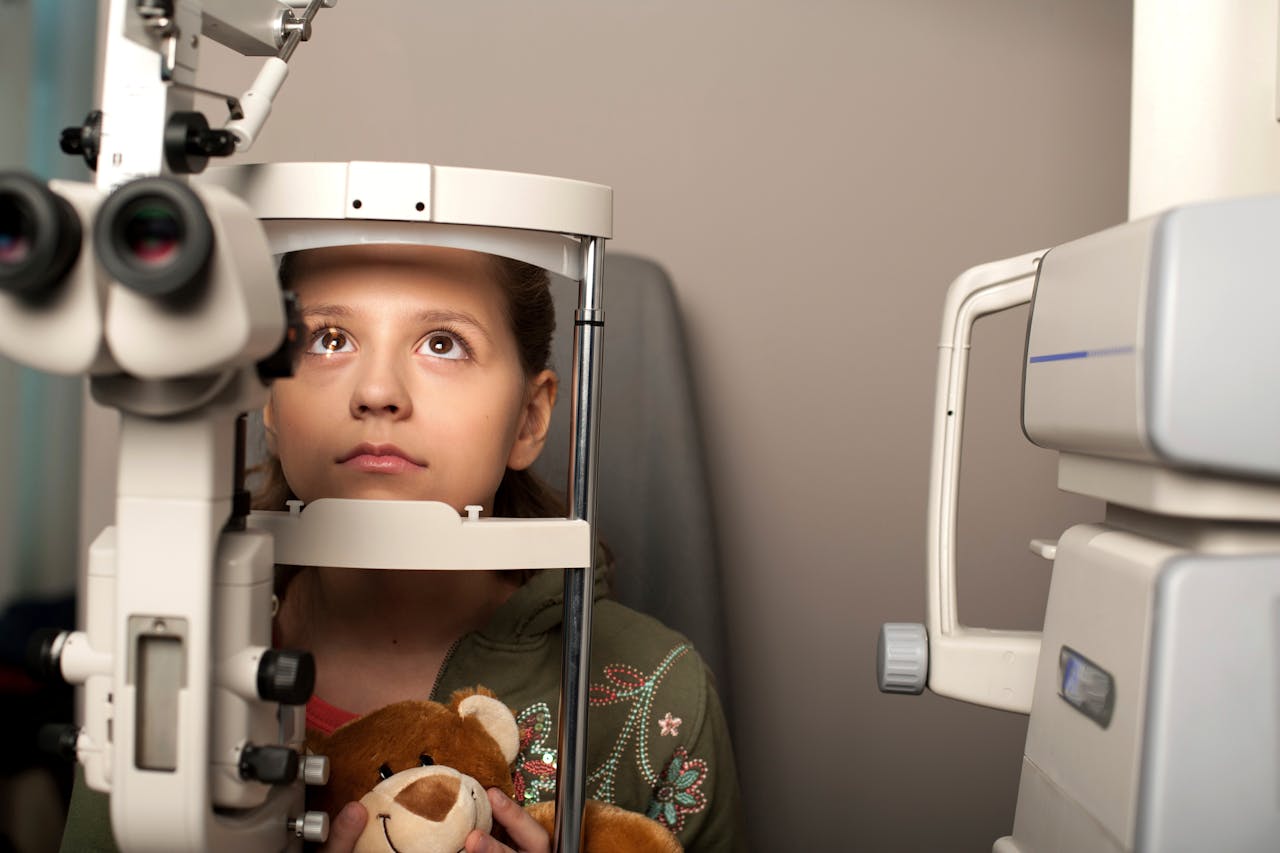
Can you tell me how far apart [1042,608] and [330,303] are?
116 centimetres

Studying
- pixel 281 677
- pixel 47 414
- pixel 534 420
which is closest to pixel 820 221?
pixel 534 420

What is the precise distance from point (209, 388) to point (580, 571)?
1.09 ft

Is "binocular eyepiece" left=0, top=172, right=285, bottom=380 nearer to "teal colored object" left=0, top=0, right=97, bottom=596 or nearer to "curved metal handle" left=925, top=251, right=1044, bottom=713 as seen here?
"curved metal handle" left=925, top=251, right=1044, bottom=713

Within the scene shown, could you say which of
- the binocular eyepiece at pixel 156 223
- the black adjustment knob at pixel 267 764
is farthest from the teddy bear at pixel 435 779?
the binocular eyepiece at pixel 156 223

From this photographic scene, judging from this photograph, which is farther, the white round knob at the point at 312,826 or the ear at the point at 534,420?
the ear at the point at 534,420

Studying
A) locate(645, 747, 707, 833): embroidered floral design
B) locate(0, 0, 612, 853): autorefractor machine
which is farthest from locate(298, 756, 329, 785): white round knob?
locate(645, 747, 707, 833): embroidered floral design

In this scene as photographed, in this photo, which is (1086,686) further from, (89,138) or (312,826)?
(89,138)

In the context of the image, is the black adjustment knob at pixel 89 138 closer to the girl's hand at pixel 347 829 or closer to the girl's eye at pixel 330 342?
the girl's eye at pixel 330 342

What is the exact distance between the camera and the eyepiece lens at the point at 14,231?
58 cm

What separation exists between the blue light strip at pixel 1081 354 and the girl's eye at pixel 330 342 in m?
0.50

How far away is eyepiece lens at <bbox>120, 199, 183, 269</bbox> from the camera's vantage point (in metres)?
0.59

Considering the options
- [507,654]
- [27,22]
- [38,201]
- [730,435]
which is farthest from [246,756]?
[27,22]

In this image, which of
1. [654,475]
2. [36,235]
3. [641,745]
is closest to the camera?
[36,235]

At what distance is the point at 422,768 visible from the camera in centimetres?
90
